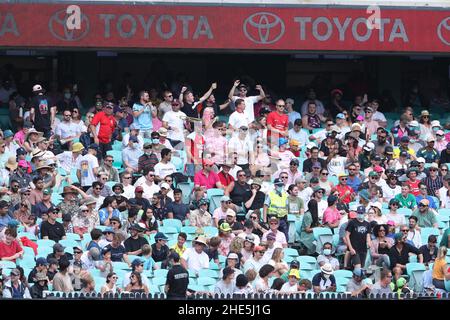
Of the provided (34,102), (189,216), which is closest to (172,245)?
(189,216)

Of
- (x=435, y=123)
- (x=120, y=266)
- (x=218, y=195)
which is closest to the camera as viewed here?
(x=120, y=266)

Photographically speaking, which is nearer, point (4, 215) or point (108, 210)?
point (4, 215)

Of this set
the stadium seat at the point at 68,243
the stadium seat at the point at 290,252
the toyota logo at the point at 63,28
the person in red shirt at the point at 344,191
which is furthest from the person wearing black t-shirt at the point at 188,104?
the stadium seat at the point at 68,243

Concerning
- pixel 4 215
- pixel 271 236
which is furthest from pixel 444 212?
pixel 4 215

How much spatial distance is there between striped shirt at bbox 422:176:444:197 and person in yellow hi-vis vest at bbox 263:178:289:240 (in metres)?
2.69

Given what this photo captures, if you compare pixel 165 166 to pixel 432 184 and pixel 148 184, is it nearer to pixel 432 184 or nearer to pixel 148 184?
pixel 148 184

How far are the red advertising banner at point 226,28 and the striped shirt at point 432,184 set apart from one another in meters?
3.67

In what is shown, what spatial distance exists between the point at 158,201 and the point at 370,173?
12.2ft

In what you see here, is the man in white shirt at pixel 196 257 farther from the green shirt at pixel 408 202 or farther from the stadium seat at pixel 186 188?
the green shirt at pixel 408 202

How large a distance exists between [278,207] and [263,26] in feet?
16.8

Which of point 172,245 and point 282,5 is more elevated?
point 282,5

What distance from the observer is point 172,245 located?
1129 inches

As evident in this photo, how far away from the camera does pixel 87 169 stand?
100 ft
